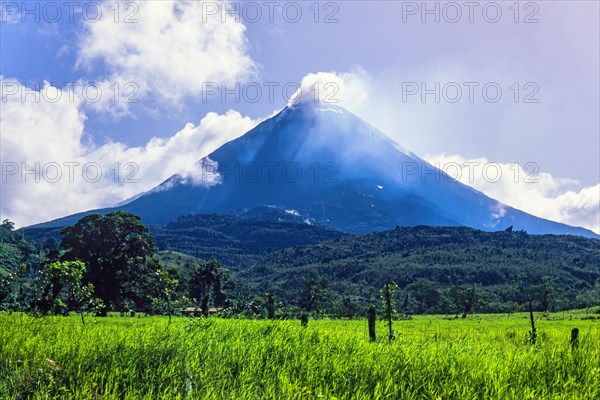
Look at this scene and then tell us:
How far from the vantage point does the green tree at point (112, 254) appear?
5425 centimetres

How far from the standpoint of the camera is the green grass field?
7594 mm

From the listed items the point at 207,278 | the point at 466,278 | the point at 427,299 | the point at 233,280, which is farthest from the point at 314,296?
the point at 466,278

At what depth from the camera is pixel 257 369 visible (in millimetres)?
8797

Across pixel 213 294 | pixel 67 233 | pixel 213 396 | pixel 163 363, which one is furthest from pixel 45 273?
pixel 213 294

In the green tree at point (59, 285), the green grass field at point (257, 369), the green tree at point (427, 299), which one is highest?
the green tree at point (59, 285)

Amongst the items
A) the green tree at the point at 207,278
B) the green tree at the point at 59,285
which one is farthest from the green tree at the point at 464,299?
the green tree at the point at 59,285

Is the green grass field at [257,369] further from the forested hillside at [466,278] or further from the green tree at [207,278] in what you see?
the forested hillside at [466,278]

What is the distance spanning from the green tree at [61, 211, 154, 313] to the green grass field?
46.4m

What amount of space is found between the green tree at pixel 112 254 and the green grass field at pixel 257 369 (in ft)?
152

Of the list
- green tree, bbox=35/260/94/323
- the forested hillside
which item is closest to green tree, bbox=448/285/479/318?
the forested hillside

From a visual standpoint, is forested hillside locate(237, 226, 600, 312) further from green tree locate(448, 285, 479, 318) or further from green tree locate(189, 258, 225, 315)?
green tree locate(189, 258, 225, 315)

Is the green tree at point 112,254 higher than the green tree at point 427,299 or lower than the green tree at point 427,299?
higher

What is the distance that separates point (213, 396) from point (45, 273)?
18.7 m

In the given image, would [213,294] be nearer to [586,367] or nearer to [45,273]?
[45,273]
